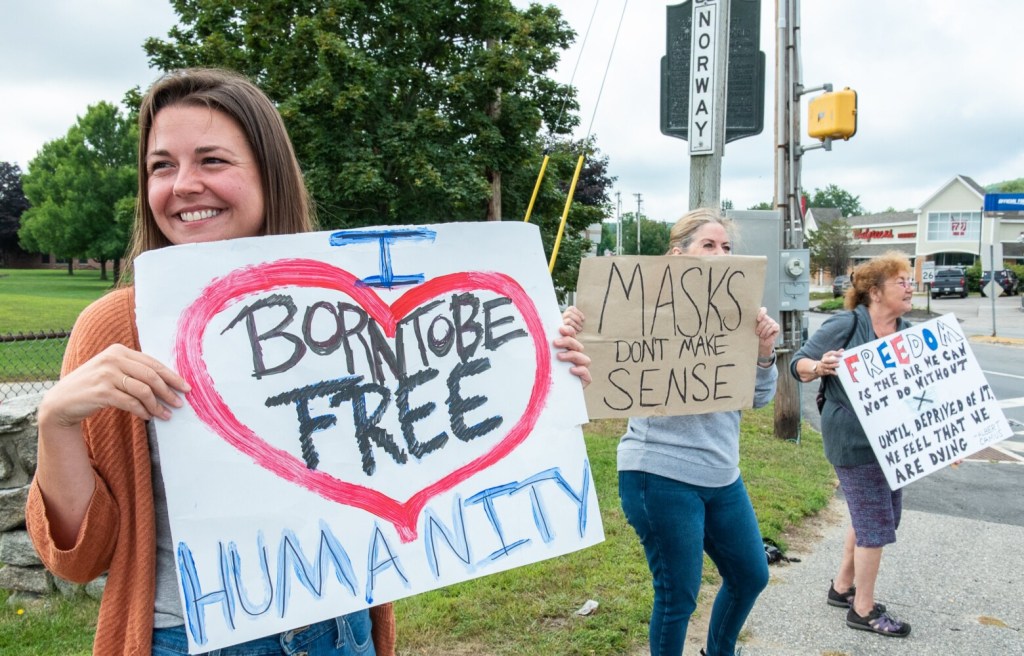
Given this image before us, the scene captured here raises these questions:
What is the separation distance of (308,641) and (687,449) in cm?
159

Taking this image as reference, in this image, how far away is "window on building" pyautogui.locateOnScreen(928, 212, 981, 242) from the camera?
183 ft

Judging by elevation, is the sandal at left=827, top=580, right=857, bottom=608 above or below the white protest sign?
below

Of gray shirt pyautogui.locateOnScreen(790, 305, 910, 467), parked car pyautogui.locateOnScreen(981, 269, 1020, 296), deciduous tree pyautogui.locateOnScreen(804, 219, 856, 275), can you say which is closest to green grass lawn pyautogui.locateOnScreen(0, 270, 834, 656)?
gray shirt pyautogui.locateOnScreen(790, 305, 910, 467)

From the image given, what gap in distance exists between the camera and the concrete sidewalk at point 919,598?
3451mm

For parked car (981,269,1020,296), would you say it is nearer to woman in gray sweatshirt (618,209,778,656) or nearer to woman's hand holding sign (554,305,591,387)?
woman in gray sweatshirt (618,209,778,656)

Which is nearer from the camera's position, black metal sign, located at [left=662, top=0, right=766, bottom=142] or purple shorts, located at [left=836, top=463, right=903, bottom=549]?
purple shorts, located at [left=836, top=463, right=903, bottom=549]

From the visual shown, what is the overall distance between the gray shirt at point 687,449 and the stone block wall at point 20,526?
9.05 ft

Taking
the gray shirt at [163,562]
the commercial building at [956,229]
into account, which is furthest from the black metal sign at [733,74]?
the commercial building at [956,229]

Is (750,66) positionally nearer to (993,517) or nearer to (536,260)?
(993,517)

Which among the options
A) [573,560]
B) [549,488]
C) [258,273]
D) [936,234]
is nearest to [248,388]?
[258,273]

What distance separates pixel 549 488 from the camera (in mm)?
1558

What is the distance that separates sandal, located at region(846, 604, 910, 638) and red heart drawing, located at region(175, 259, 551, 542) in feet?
9.46

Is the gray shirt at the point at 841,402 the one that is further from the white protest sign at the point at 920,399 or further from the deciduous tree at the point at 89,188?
the deciduous tree at the point at 89,188

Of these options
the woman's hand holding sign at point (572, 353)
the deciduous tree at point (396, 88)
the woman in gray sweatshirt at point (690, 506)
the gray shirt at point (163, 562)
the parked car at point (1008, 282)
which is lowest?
the parked car at point (1008, 282)
